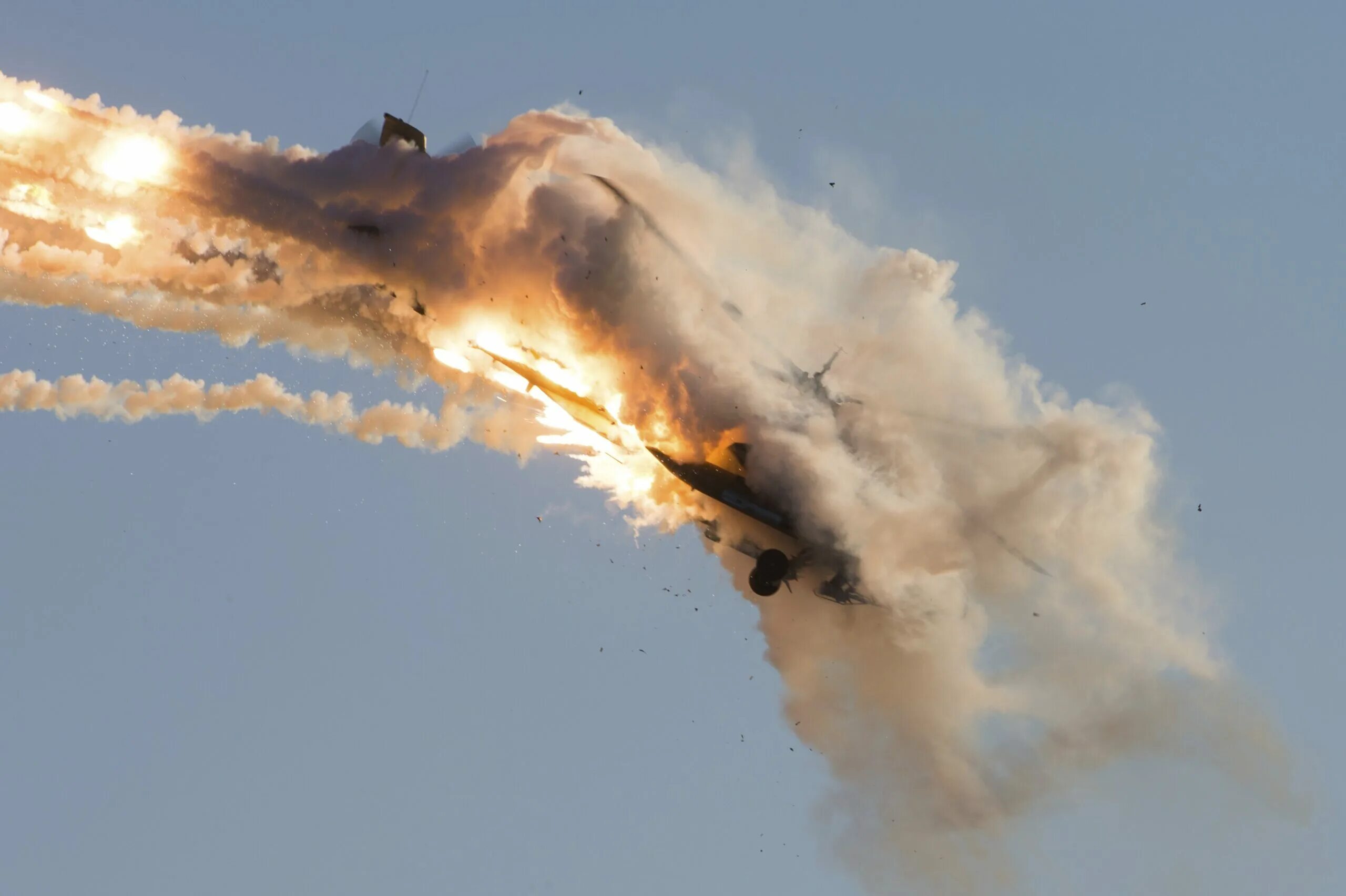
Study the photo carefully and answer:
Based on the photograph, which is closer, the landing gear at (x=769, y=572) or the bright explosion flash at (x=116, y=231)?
the bright explosion flash at (x=116, y=231)

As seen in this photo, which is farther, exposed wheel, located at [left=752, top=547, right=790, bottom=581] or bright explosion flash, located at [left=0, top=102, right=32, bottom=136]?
exposed wheel, located at [left=752, top=547, right=790, bottom=581]

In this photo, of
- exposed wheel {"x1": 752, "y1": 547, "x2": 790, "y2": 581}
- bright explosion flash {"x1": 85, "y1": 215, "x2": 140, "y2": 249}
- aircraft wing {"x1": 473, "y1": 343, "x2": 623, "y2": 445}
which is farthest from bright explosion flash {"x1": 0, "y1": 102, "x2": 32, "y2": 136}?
exposed wheel {"x1": 752, "y1": 547, "x2": 790, "y2": 581}

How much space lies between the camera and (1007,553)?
5244 centimetres

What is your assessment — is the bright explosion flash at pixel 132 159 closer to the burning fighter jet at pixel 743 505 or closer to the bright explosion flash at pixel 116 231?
the bright explosion flash at pixel 116 231

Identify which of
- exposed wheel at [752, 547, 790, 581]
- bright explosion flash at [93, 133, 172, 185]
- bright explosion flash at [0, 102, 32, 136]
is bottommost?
bright explosion flash at [0, 102, 32, 136]

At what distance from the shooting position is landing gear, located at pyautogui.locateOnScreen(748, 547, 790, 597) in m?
49.5

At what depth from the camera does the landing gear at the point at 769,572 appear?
1949 inches

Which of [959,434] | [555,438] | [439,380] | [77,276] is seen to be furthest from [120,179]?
[959,434]

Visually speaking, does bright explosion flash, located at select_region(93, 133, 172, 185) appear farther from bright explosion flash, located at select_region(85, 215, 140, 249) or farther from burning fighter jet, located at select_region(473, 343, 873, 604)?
burning fighter jet, located at select_region(473, 343, 873, 604)

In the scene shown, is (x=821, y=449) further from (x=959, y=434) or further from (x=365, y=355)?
(x=365, y=355)

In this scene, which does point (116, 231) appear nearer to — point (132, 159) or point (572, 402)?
point (132, 159)

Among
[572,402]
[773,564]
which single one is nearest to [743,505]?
[773,564]

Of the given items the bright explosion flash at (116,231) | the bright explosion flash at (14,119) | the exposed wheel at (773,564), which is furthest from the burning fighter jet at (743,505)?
the bright explosion flash at (14,119)

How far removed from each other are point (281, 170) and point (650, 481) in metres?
13.2
